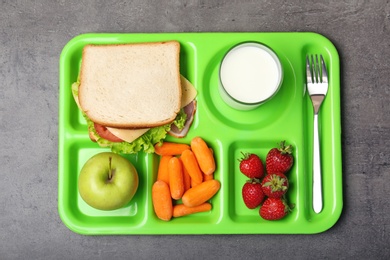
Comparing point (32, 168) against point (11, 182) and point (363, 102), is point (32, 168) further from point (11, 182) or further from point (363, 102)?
point (363, 102)

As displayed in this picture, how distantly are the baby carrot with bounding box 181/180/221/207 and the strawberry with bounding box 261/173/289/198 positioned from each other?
0.14 m

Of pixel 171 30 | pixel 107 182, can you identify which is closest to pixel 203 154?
pixel 107 182

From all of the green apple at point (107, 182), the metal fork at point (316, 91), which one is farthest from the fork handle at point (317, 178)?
the green apple at point (107, 182)

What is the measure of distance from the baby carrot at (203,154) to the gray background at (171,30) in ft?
0.75

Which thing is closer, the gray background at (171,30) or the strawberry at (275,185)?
the strawberry at (275,185)

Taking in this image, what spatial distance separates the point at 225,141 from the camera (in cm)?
138

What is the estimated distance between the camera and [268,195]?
4.36 ft

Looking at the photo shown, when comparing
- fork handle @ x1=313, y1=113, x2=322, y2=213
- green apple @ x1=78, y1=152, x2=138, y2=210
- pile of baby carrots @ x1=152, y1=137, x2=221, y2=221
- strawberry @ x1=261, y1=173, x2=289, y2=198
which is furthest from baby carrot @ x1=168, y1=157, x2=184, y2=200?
fork handle @ x1=313, y1=113, x2=322, y2=213

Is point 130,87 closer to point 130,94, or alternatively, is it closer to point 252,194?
point 130,94

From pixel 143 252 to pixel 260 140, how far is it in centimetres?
48

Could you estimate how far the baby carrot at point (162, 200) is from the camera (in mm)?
1349

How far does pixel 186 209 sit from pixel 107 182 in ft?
0.79

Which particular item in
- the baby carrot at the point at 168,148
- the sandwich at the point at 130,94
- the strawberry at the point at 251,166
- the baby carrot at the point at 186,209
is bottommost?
the baby carrot at the point at 186,209

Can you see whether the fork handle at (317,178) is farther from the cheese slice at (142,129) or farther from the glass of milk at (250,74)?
the cheese slice at (142,129)
